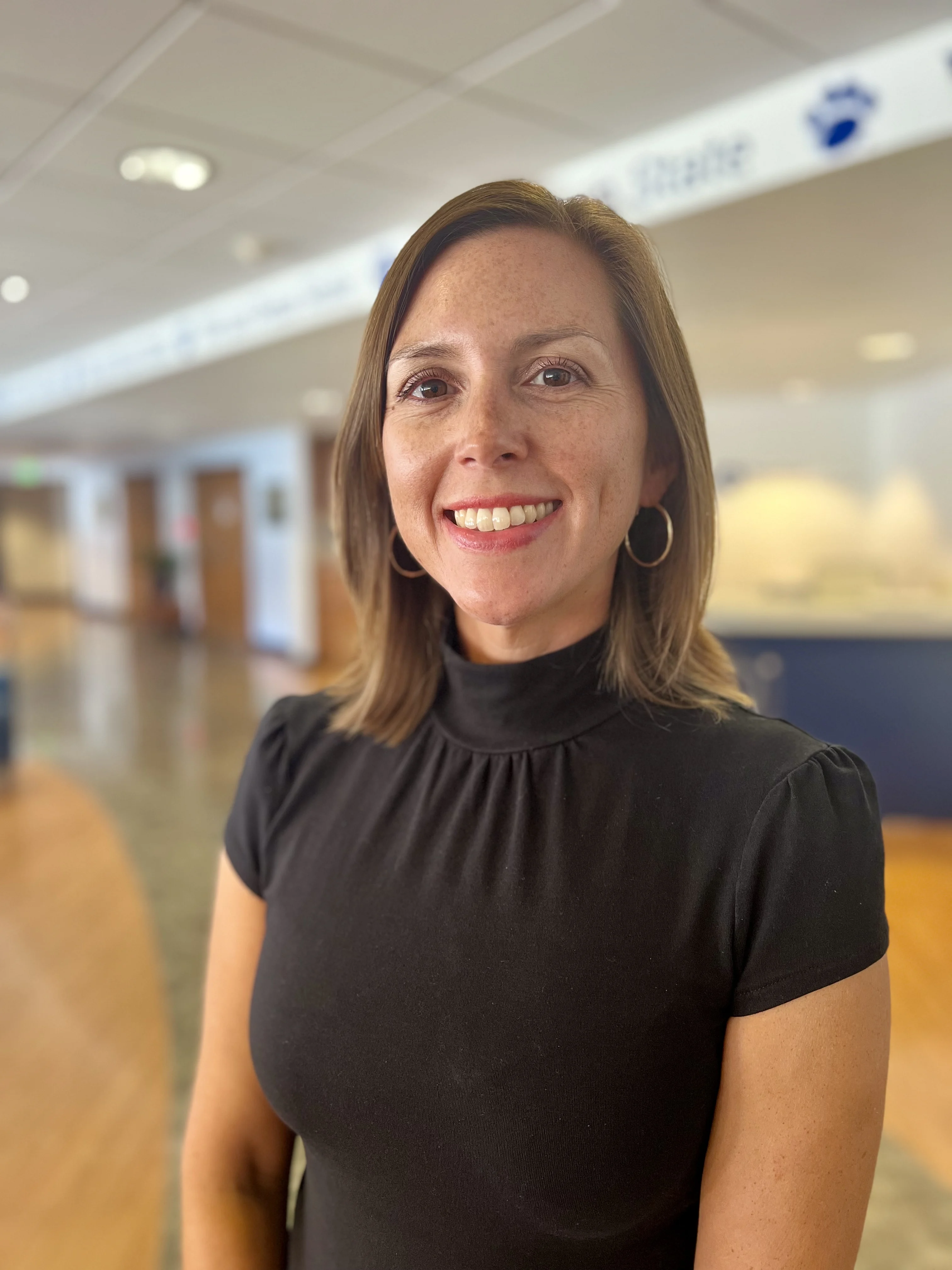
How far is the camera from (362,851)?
3.41ft

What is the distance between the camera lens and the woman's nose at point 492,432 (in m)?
0.87

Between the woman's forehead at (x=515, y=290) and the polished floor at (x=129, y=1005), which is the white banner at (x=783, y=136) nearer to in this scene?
the woman's forehead at (x=515, y=290)

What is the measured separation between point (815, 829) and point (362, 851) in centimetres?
47

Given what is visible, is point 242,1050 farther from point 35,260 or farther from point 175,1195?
point 35,260

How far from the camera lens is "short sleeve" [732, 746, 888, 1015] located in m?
0.79

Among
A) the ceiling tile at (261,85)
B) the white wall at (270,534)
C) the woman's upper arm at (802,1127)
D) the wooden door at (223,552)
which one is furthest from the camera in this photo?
the wooden door at (223,552)

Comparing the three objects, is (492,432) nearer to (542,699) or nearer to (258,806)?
(542,699)

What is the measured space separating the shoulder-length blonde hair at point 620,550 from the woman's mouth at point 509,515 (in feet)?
0.55

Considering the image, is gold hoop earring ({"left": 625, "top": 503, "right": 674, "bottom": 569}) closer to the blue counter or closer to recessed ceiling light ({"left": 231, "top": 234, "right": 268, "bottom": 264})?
recessed ceiling light ({"left": 231, "top": 234, "right": 268, "bottom": 264})

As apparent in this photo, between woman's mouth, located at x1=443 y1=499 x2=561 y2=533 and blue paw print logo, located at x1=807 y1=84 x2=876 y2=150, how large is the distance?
94.4 inches

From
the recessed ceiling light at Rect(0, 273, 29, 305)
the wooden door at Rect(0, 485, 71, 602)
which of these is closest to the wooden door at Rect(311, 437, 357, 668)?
the recessed ceiling light at Rect(0, 273, 29, 305)

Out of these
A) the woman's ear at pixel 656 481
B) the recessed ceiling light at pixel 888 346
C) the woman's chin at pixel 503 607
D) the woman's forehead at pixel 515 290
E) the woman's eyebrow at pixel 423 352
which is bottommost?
the woman's chin at pixel 503 607

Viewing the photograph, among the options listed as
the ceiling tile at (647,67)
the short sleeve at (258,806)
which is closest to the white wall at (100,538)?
the ceiling tile at (647,67)

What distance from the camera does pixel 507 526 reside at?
2.91 ft
